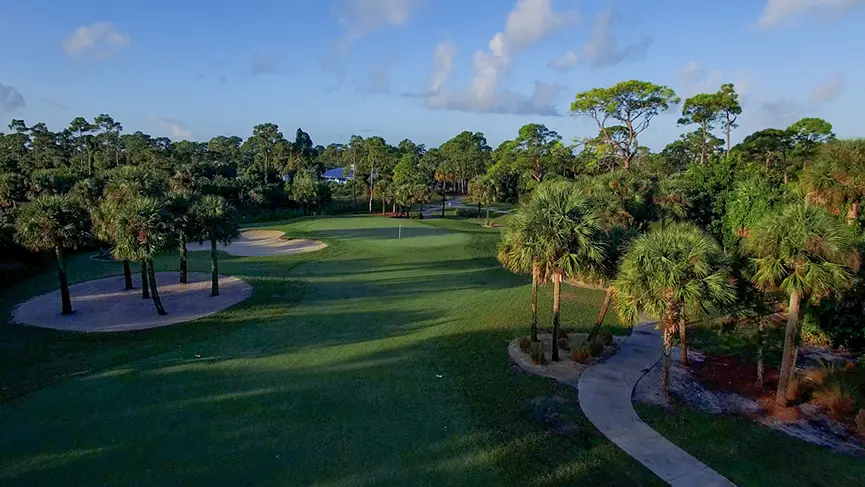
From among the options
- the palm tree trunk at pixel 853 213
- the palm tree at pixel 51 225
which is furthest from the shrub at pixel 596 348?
the palm tree at pixel 51 225

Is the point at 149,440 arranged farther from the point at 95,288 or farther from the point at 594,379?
the point at 95,288

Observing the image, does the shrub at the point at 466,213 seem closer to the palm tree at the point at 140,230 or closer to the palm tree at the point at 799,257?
the palm tree at the point at 140,230

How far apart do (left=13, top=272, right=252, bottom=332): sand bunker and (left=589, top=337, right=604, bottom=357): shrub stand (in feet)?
55.5

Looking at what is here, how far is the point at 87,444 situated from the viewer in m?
11.5

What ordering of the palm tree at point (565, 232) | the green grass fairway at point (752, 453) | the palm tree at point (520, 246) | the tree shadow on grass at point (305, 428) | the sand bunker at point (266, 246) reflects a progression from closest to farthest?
the green grass fairway at point (752, 453)
the tree shadow on grass at point (305, 428)
the palm tree at point (565, 232)
the palm tree at point (520, 246)
the sand bunker at point (266, 246)

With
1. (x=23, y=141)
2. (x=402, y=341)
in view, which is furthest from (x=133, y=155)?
(x=402, y=341)

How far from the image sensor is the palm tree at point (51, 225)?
814 inches

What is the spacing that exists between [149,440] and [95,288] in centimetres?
1844

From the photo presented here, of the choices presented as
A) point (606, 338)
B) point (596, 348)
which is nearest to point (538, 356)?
point (596, 348)

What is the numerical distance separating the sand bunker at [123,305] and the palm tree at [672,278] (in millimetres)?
18616

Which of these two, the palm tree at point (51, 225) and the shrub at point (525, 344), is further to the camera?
the palm tree at point (51, 225)

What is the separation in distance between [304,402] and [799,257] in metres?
13.6

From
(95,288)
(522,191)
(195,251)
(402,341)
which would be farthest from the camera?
(522,191)

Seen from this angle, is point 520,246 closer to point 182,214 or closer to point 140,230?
point 140,230
